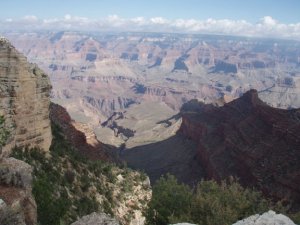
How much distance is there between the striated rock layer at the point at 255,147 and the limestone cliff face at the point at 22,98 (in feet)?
110

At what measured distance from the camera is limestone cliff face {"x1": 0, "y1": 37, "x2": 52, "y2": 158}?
2836 centimetres

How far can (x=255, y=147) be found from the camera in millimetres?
76188

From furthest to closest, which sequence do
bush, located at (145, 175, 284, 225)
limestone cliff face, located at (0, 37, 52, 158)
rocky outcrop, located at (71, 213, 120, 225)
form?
limestone cliff face, located at (0, 37, 52, 158), bush, located at (145, 175, 284, 225), rocky outcrop, located at (71, 213, 120, 225)

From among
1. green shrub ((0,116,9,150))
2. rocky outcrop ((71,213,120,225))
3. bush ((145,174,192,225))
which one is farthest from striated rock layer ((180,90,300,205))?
rocky outcrop ((71,213,120,225))

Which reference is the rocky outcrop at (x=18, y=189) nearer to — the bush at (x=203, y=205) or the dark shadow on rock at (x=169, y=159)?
the bush at (x=203, y=205)

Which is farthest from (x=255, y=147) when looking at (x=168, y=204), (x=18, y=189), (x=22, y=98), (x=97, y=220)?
(x=97, y=220)

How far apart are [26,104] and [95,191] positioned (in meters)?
7.70

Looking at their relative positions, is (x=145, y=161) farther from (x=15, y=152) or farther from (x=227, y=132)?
(x=15, y=152)

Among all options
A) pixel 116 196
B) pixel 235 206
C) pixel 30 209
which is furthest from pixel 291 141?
pixel 30 209

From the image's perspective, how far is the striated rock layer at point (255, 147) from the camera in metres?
62.1

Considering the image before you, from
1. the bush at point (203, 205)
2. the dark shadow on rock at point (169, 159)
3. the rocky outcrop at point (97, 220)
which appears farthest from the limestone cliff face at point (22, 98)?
the dark shadow on rock at point (169, 159)

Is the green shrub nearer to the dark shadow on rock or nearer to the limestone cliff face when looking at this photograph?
the limestone cliff face

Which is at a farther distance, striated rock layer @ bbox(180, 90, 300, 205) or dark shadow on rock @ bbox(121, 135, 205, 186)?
dark shadow on rock @ bbox(121, 135, 205, 186)

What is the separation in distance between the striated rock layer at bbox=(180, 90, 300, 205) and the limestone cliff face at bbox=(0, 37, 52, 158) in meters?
33.4
